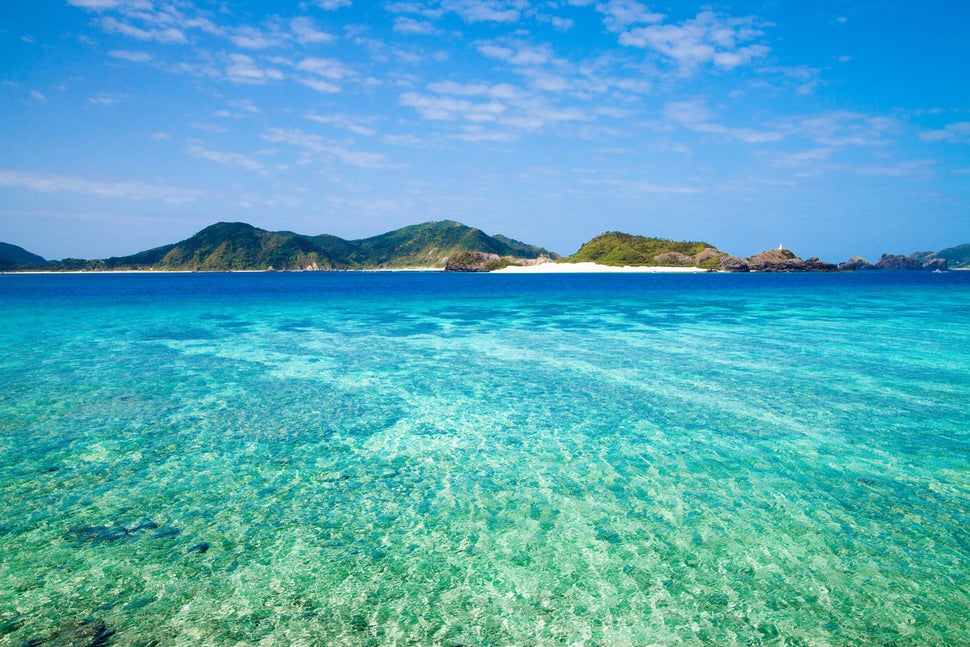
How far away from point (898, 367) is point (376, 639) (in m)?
21.6

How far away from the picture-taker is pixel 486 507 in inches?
322

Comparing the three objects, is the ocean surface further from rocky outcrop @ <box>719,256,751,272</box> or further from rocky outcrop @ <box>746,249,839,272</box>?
rocky outcrop @ <box>746,249,839,272</box>

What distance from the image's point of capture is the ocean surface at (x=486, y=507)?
5.50m

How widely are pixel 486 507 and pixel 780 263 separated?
218740mm

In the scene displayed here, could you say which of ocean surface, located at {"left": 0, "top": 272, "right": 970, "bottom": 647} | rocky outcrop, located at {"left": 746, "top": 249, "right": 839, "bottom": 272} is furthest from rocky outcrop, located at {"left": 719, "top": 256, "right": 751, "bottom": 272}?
ocean surface, located at {"left": 0, "top": 272, "right": 970, "bottom": 647}

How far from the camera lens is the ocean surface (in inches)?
217

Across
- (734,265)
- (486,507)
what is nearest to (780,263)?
(734,265)

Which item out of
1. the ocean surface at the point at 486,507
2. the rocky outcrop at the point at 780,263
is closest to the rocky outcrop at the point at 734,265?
the rocky outcrop at the point at 780,263

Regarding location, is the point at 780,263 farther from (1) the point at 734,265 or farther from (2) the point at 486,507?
(2) the point at 486,507

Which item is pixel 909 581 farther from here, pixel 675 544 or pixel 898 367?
pixel 898 367

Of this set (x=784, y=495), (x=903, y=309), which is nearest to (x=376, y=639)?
(x=784, y=495)

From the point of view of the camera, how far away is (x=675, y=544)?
7.00 m

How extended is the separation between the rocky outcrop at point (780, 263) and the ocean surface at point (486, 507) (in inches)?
7853

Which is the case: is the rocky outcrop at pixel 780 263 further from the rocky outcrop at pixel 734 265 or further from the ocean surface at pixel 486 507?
the ocean surface at pixel 486 507
